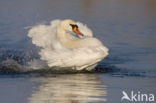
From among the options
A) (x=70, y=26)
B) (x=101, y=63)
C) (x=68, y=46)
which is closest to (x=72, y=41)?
(x=68, y=46)

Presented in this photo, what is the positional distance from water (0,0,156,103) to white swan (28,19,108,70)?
0.27 meters

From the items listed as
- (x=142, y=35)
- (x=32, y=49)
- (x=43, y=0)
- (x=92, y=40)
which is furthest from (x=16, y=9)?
(x=92, y=40)

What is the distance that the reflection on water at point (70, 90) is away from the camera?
8.04m

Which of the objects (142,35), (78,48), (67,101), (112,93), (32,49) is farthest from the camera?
(142,35)

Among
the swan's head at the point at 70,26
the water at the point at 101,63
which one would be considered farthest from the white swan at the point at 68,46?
the water at the point at 101,63

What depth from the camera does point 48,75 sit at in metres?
10.3

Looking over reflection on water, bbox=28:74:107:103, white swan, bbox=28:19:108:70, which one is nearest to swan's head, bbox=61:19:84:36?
white swan, bbox=28:19:108:70

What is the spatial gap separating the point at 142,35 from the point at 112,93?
7.28 m

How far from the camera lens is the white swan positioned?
32.9 feet

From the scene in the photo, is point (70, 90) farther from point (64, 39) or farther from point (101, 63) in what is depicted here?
point (101, 63)

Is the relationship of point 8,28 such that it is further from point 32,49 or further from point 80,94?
point 80,94

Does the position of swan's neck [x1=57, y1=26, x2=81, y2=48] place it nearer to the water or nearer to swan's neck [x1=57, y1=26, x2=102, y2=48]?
swan's neck [x1=57, y1=26, x2=102, y2=48]

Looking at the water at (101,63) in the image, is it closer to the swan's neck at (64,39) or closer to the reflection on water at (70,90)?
the reflection on water at (70,90)

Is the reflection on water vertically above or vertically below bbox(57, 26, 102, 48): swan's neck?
below
